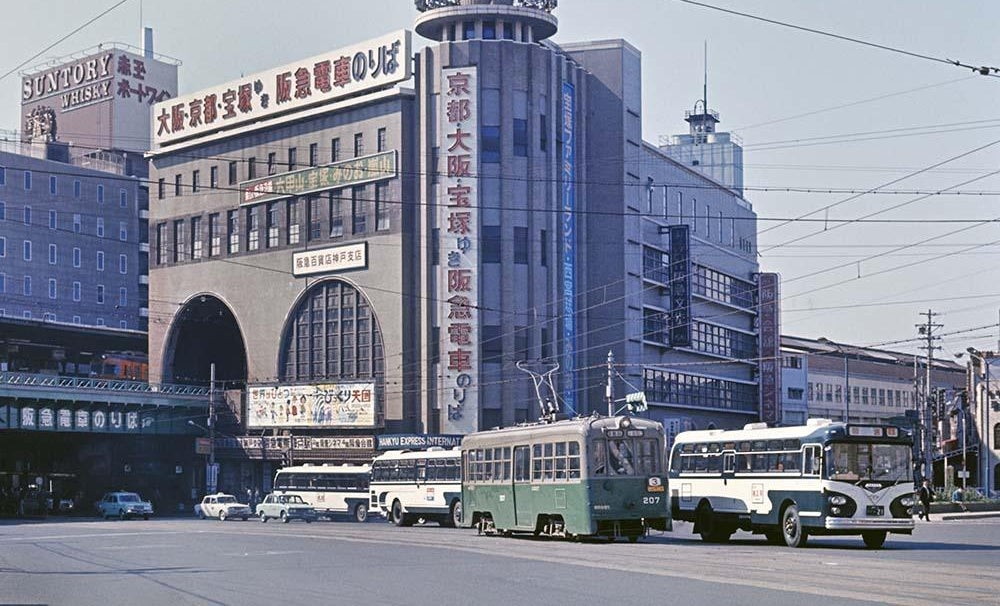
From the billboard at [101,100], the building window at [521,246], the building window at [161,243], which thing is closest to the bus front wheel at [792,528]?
the building window at [521,246]

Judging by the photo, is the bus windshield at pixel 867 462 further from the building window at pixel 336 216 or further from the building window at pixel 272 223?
the building window at pixel 272 223

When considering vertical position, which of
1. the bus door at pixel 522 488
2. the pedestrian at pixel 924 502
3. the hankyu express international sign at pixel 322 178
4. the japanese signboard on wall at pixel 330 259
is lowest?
the pedestrian at pixel 924 502

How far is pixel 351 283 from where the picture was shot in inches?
3351

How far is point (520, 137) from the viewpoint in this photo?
3157 inches

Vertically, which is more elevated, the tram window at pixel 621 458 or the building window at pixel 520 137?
the building window at pixel 520 137

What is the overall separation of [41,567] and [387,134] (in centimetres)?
5524

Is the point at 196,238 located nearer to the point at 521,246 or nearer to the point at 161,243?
the point at 161,243

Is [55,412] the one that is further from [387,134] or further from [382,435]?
[387,134]

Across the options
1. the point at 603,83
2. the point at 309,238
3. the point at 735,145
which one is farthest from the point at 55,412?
the point at 735,145

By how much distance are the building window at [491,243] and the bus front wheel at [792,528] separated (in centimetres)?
4725

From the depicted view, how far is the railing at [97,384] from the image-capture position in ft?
266

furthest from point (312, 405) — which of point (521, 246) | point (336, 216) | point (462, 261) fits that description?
point (521, 246)

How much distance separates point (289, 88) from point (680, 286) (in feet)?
95.2

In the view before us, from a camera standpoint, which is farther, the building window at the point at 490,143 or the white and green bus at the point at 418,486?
the building window at the point at 490,143
